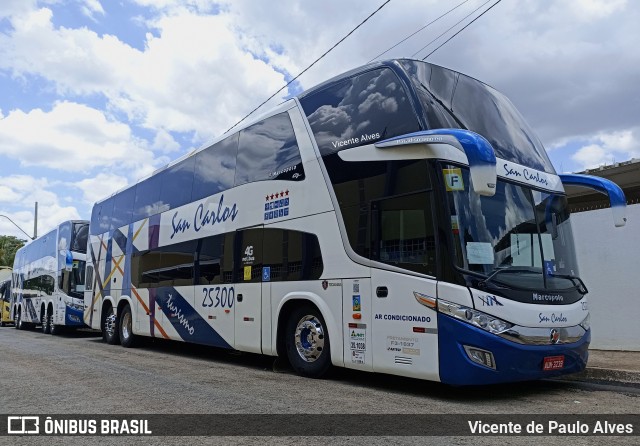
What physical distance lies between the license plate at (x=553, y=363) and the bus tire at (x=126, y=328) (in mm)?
10758

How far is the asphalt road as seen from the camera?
5051 millimetres

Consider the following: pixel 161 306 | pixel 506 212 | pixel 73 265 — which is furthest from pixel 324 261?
pixel 73 265

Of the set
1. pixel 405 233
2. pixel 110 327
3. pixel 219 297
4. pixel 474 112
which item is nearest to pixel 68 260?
pixel 110 327

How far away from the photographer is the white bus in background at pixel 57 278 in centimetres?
1981

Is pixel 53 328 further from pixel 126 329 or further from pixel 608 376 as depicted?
pixel 608 376

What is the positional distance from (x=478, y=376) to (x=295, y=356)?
10.5ft

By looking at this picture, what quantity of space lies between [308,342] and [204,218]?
404 cm

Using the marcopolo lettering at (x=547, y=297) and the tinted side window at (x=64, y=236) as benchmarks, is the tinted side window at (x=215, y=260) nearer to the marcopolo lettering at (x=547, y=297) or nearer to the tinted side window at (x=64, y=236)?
the marcopolo lettering at (x=547, y=297)

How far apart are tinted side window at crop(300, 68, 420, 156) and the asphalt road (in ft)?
10.7

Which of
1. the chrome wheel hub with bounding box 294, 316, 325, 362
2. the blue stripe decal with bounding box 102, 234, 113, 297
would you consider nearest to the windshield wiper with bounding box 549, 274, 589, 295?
the chrome wheel hub with bounding box 294, 316, 325, 362

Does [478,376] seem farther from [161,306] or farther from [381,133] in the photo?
[161,306]

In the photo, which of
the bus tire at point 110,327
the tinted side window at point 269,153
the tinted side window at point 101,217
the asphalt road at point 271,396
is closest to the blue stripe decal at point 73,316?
the tinted side window at point 101,217

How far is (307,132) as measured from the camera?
A: 870 centimetres

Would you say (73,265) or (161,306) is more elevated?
(73,265)
